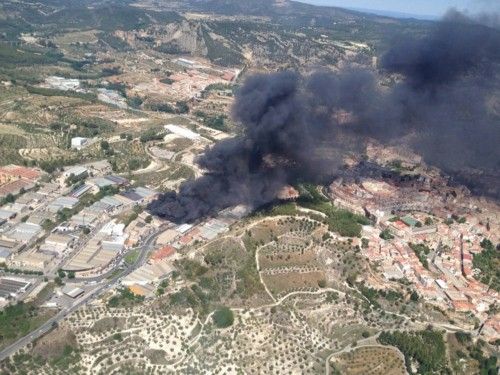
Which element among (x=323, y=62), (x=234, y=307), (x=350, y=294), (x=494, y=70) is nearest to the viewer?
A: (x=234, y=307)

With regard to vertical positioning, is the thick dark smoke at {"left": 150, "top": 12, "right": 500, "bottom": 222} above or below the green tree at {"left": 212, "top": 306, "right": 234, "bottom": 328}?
above

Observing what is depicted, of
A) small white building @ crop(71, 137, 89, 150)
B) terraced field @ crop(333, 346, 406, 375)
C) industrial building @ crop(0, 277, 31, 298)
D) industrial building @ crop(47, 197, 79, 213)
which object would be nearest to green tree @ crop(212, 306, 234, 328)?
terraced field @ crop(333, 346, 406, 375)

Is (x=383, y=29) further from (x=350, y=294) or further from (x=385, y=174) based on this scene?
(x=350, y=294)

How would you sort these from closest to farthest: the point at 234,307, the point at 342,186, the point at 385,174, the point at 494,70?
the point at 234,307, the point at 342,186, the point at 385,174, the point at 494,70

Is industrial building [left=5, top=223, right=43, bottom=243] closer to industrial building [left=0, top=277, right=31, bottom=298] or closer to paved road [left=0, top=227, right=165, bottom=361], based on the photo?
industrial building [left=0, top=277, right=31, bottom=298]

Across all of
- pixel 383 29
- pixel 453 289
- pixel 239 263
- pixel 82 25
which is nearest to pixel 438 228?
pixel 453 289

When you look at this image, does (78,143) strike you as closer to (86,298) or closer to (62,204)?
(62,204)
